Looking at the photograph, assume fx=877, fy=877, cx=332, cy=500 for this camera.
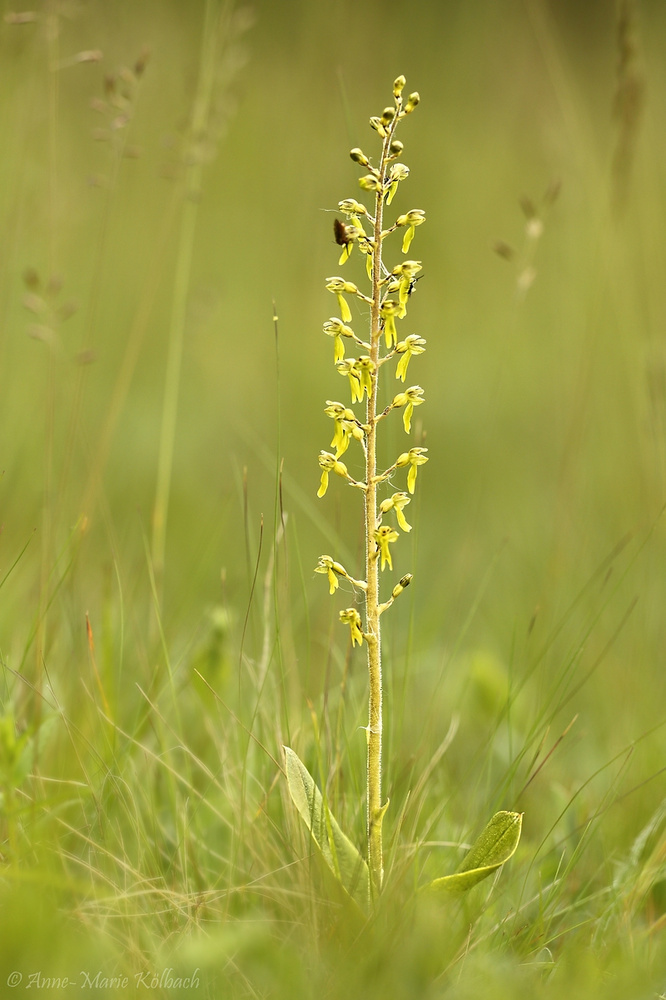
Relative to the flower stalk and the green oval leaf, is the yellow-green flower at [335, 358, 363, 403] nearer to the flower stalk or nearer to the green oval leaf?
the flower stalk

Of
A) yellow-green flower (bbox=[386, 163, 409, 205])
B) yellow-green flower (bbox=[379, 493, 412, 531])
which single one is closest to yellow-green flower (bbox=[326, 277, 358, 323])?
yellow-green flower (bbox=[386, 163, 409, 205])

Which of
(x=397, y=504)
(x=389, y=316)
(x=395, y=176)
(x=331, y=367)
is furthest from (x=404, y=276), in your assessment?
(x=331, y=367)

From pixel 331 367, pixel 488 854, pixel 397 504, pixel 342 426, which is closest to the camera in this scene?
pixel 488 854

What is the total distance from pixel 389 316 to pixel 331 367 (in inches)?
180

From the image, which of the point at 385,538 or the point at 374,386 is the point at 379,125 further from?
the point at 385,538

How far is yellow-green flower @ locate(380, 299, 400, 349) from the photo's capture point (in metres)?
2.05

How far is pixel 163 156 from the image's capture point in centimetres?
845

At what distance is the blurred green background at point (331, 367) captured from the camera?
9.69ft

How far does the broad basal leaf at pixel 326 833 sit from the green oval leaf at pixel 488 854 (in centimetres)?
19

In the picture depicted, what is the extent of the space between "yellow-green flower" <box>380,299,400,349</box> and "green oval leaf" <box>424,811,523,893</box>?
42.8 inches

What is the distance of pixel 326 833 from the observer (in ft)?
6.37

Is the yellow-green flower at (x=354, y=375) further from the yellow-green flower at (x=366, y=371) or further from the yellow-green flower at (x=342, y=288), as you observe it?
the yellow-green flower at (x=342, y=288)

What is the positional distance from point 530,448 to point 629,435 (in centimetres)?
82

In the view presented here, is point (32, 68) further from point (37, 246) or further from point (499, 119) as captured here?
point (499, 119)
